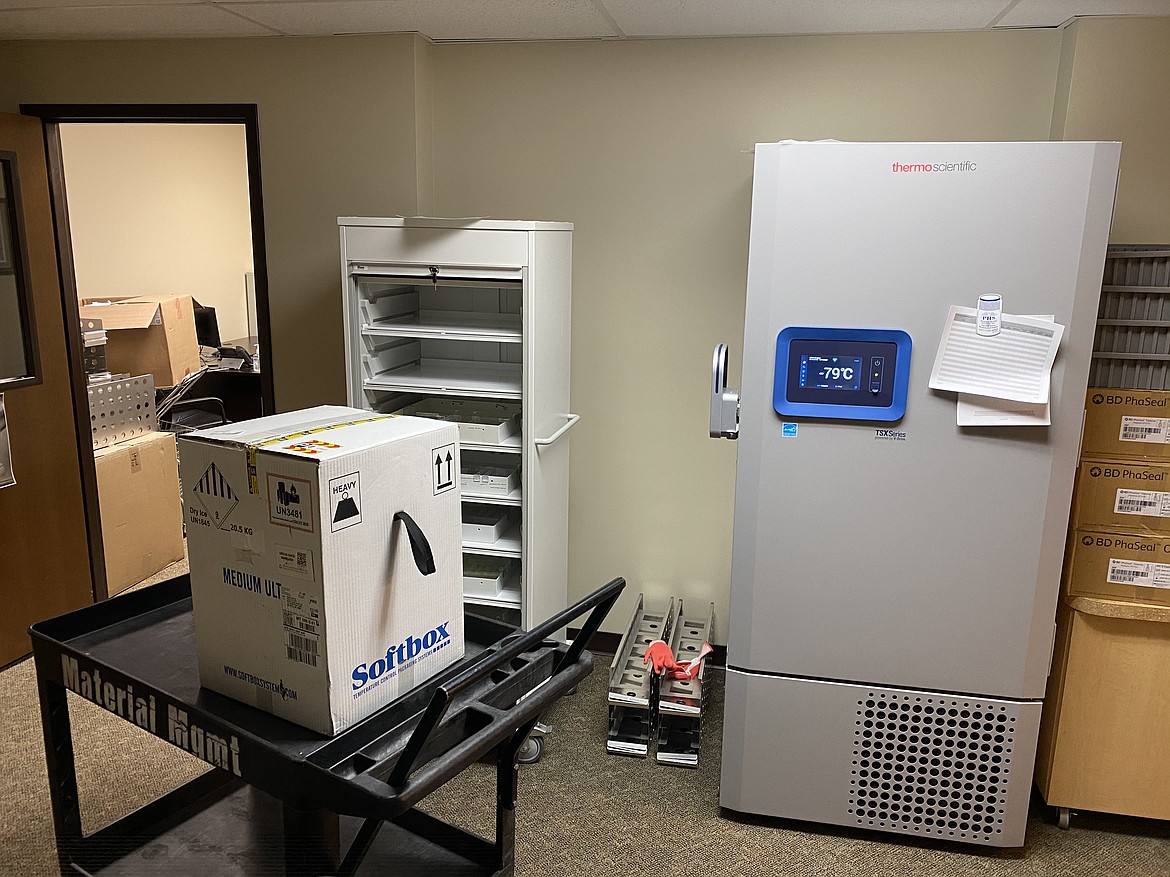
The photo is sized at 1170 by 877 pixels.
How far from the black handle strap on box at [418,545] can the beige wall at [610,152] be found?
205 centimetres

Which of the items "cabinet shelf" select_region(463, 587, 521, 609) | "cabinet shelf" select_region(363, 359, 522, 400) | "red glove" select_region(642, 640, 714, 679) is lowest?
"red glove" select_region(642, 640, 714, 679)

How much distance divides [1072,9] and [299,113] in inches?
97.9

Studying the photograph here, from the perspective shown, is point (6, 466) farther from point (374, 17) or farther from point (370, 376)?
point (374, 17)

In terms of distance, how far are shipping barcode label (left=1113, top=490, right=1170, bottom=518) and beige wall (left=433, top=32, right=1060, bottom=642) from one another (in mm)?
1238

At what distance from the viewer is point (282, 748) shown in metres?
1.22

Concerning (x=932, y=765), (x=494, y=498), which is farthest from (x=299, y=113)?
(x=932, y=765)

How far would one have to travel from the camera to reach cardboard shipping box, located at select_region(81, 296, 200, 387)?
4793 mm

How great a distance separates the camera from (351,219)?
2607mm

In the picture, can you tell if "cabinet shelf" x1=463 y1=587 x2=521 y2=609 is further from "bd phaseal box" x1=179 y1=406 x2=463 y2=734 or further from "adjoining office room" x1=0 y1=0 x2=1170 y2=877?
"bd phaseal box" x1=179 y1=406 x2=463 y2=734

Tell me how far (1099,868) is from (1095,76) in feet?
7.37

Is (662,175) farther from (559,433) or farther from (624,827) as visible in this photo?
(624,827)

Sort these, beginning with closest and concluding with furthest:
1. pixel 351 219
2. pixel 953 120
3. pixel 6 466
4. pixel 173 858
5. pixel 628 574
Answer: pixel 173 858 < pixel 351 219 < pixel 953 120 < pixel 6 466 < pixel 628 574

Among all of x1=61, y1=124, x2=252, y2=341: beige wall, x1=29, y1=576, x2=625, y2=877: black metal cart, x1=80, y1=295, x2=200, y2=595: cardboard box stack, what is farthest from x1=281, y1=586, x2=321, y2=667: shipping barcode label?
x1=61, y1=124, x2=252, y2=341: beige wall

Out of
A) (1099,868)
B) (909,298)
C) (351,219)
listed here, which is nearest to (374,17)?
(351,219)
